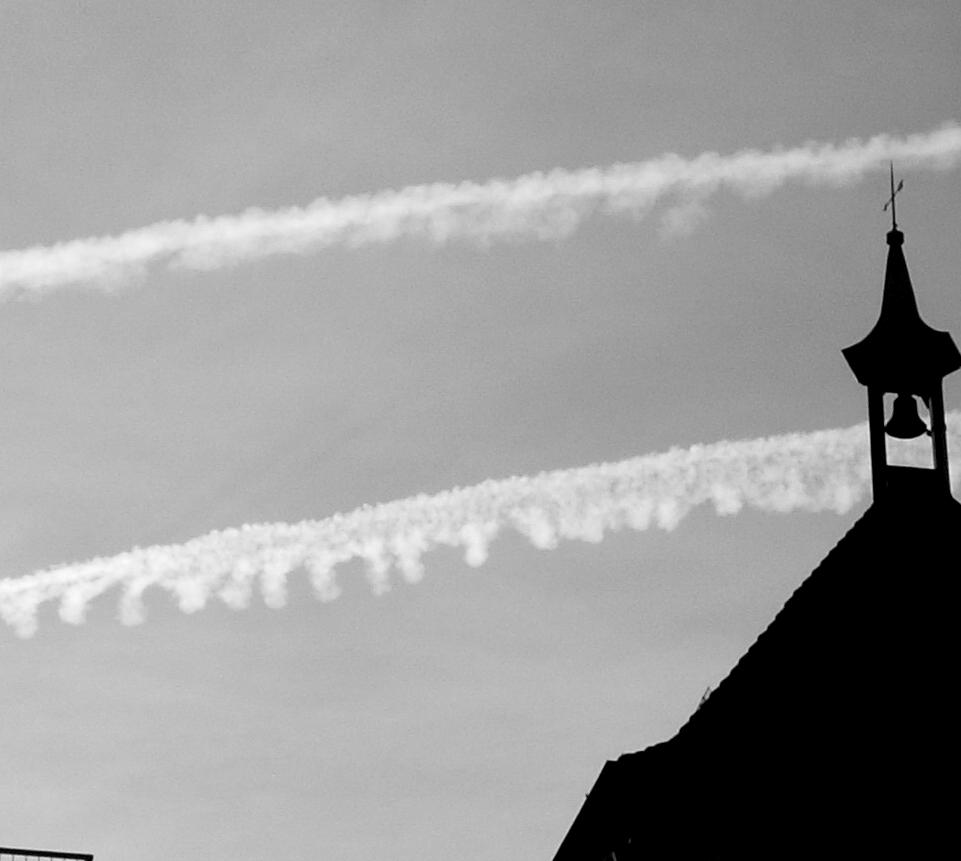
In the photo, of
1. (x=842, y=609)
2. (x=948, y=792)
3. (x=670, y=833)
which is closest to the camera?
(x=948, y=792)

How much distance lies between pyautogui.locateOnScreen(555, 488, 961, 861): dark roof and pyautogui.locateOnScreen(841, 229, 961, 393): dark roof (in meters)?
3.13

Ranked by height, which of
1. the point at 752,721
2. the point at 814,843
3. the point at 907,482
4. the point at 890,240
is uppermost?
the point at 890,240

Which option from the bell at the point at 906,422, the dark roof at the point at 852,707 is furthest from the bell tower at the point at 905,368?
the dark roof at the point at 852,707

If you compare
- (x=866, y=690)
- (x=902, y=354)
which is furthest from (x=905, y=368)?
(x=866, y=690)

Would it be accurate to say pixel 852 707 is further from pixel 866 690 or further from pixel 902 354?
pixel 902 354

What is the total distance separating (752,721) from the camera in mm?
39438

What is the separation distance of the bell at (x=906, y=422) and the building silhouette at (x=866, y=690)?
0.09ft

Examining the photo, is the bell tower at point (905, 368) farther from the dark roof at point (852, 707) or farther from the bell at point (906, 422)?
the dark roof at point (852, 707)

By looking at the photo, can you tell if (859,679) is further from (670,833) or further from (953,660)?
(670,833)

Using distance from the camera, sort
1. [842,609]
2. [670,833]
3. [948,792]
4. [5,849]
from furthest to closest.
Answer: [5,849] → [670,833] → [842,609] → [948,792]

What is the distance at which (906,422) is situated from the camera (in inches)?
1607

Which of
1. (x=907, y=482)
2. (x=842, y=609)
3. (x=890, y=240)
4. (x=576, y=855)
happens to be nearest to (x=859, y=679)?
(x=842, y=609)

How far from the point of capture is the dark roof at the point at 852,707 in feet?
119

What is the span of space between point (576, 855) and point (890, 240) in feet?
54.1
